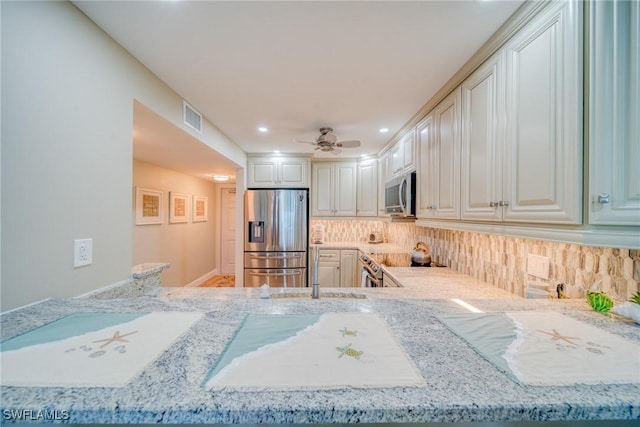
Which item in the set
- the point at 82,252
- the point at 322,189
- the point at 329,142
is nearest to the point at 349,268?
the point at 322,189

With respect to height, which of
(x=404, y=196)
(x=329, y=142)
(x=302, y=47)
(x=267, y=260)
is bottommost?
(x=267, y=260)

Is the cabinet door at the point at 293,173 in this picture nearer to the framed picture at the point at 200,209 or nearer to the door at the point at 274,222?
Result: the door at the point at 274,222

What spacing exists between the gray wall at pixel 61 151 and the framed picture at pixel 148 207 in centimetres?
228

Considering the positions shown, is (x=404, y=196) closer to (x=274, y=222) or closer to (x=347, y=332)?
(x=347, y=332)

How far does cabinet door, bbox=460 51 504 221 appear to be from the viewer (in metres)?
1.30

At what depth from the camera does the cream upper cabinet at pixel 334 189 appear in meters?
4.22

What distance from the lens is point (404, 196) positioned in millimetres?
2520

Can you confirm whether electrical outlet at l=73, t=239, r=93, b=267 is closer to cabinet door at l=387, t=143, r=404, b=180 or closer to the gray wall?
the gray wall

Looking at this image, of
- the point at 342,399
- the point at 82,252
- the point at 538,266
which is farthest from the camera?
the point at 538,266

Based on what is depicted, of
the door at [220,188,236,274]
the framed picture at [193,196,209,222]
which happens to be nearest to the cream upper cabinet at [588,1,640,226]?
the framed picture at [193,196,209,222]

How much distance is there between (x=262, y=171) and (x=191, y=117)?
70.9 inches

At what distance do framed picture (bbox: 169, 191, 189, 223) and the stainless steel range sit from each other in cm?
331

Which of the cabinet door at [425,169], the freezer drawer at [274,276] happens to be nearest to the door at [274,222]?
the freezer drawer at [274,276]

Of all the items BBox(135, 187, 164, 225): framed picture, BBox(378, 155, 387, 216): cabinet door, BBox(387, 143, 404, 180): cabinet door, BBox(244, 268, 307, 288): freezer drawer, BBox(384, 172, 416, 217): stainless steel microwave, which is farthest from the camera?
BBox(244, 268, 307, 288): freezer drawer
